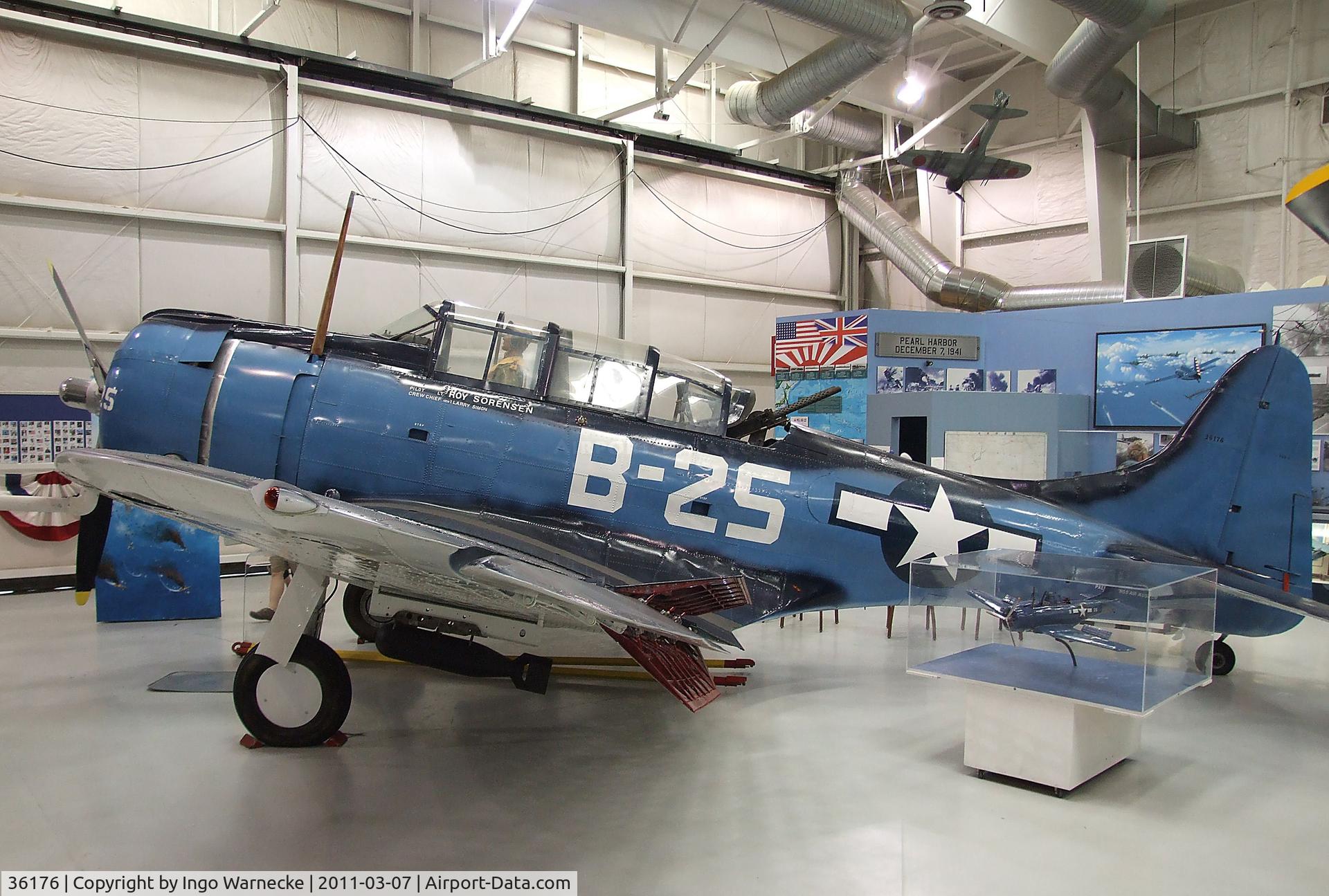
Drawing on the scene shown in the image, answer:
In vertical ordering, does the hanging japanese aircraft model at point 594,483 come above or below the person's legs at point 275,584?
above

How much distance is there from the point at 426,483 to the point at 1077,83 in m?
10.1

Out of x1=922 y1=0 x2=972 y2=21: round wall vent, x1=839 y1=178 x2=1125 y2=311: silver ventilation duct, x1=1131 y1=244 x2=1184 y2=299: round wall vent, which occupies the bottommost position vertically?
x1=1131 y1=244 x2=1184 y2=299: round wall vent

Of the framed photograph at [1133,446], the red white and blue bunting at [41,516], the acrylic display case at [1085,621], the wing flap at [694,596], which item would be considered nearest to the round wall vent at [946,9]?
the framed photograph at [1133,446]

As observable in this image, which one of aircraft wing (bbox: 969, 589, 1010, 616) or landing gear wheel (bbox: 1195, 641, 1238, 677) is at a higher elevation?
aircraft wing (bbox: 969, 589, 1010, 616)

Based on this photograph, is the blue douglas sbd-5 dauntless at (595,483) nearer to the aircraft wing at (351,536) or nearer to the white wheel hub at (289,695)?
the white wheel hub at (289,695)

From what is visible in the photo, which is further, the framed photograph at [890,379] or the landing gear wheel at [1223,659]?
the framed photograph at [890,379]

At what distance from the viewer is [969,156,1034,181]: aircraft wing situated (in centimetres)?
1223

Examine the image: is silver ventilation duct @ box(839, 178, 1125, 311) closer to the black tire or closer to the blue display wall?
the blue display wall

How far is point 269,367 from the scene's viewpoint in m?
4.68

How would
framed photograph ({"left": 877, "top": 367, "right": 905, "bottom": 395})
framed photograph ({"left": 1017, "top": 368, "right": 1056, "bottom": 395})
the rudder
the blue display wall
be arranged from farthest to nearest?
1. framed photograph ({"left": 877, "top": 367, "right": 905, "bottom": 395})
2. framed photograph ({"left": 1017, "top": 368, "right": 1056, "bottom": 395})
3. the blue display wall
4. the rudder

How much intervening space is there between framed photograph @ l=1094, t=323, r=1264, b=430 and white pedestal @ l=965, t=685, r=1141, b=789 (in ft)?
18.6

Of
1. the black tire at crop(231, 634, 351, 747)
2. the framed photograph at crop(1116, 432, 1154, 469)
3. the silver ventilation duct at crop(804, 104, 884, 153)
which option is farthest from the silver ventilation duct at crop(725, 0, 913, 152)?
the black tire at crop(231, 634, 351, 747)

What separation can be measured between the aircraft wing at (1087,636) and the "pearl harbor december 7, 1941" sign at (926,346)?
641 centimetres

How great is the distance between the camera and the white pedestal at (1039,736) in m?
3.93
